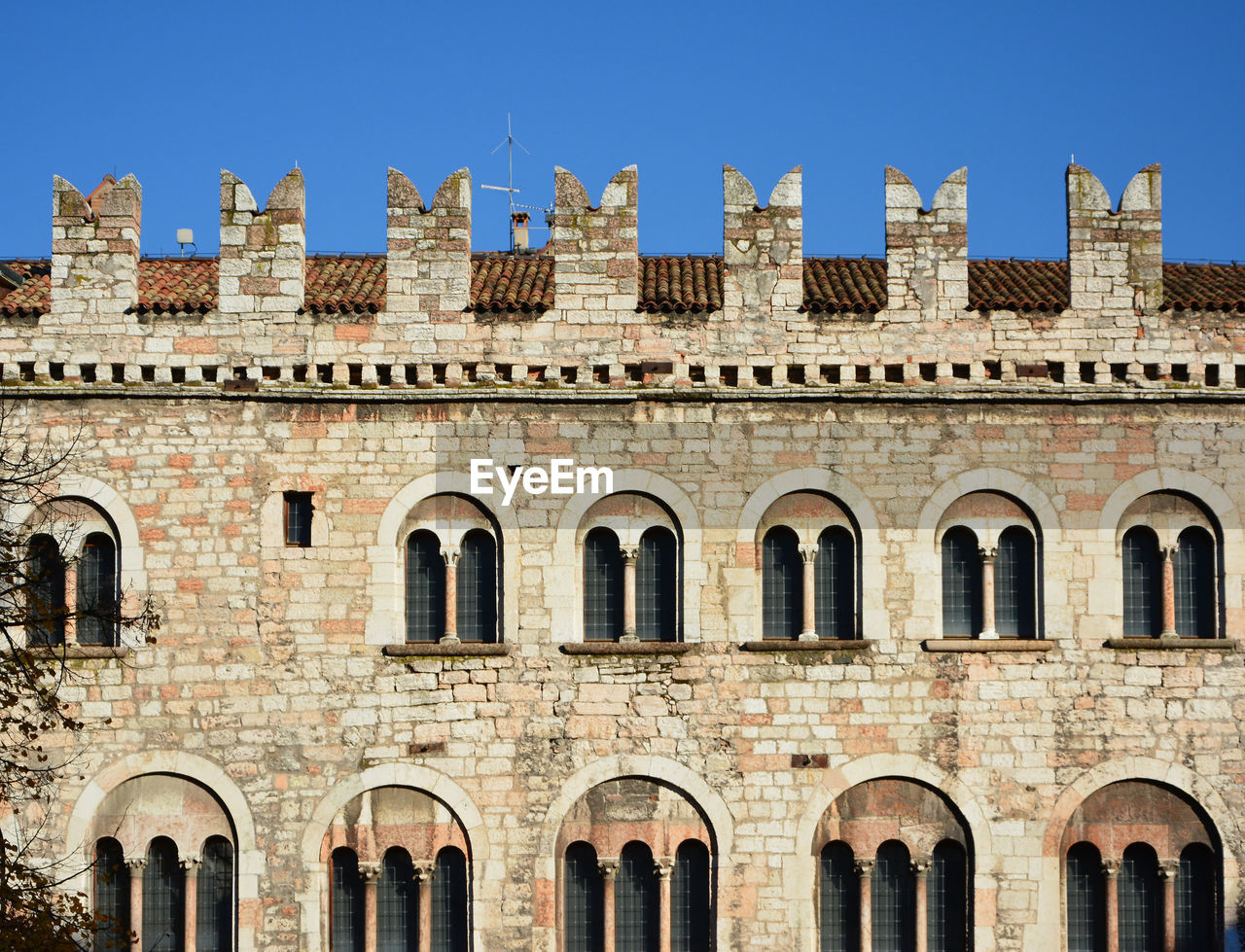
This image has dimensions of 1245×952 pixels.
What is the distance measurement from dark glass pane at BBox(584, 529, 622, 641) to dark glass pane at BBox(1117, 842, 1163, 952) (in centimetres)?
649

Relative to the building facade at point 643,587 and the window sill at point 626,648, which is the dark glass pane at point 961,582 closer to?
the building facade at point 643,587

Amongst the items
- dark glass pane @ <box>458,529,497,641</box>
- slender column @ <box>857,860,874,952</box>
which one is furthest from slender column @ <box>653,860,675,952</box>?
→ dark glass pane @ <box>458,529,497,641</box>

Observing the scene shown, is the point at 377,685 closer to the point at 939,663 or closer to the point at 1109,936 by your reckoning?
the point at 939,663

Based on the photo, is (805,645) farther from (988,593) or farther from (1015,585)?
(1015,585)

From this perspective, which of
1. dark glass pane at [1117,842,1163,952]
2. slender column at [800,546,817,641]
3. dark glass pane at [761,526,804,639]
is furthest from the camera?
dark glass pane at [761,526,804,639]

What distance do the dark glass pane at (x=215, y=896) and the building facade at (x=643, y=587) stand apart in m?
0.07

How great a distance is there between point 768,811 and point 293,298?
8326 millimetres

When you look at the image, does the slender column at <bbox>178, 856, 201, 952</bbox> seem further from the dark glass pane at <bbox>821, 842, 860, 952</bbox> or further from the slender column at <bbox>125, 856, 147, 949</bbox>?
the dark glass pane at <bbox>821, 842, 860, 952</bbox>

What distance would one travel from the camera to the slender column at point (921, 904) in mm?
19234

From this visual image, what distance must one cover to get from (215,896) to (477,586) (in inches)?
184

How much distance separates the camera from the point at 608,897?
19281 millimetres

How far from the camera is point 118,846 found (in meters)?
19.4

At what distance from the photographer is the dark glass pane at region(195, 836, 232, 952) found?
63.6 ft

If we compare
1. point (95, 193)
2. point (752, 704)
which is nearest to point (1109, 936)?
point (752, 704)
